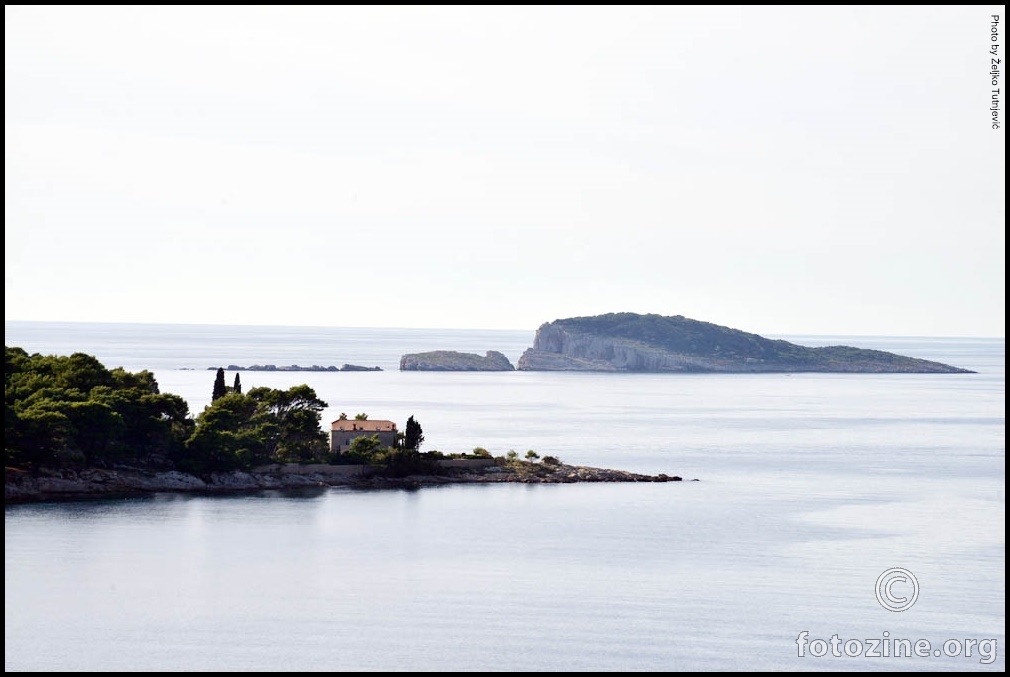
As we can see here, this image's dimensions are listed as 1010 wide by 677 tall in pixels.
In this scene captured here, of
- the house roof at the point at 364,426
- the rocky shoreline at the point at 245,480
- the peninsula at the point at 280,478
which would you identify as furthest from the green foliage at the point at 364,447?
the rocky shoreline at the point at 245,480

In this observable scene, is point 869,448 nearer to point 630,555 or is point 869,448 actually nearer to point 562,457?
point 562,457

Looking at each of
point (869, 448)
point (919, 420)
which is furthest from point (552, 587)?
point (919, 420)

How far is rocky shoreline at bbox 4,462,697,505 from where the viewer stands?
6556cm

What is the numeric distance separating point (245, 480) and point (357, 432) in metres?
9.12

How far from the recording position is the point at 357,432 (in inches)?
3093

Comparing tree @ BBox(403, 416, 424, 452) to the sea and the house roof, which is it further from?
the sea

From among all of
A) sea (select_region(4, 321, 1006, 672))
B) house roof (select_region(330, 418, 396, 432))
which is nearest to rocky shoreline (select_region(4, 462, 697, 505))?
sea (select_region(4, 321, 1006, 672))

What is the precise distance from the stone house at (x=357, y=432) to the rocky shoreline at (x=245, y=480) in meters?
3.50

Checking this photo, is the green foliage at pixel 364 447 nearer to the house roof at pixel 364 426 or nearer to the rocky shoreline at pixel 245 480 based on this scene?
the house roof at pixel 364 426

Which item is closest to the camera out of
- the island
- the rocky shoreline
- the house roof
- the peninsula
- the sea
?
the sea

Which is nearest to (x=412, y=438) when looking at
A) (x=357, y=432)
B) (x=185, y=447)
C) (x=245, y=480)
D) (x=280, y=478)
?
(x=357, y=432)

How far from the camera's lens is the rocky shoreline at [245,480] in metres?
65.6

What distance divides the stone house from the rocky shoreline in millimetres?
3503

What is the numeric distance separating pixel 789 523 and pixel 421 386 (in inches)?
4840
